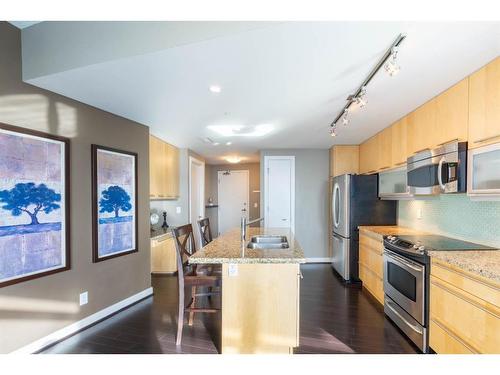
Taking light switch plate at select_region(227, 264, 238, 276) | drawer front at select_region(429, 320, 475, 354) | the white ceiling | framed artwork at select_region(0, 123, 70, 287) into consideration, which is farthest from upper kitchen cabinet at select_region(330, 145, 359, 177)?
framed artwork at select_region(0, 123, 70, 287)

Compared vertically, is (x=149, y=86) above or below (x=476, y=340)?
above

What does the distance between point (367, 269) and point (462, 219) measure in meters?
1.30

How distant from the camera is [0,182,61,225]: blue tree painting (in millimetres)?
1917

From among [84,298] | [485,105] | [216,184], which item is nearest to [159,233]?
[84,298]

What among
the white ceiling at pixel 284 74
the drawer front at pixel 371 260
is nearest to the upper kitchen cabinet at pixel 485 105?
the white ceiling at pixel 284 74

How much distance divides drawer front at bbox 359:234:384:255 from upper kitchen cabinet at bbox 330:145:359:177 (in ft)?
4.57

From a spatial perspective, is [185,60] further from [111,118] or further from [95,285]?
[95,285]

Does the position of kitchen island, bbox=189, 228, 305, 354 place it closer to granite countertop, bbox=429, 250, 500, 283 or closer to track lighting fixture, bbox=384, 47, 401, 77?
granite countertop, bbox=429, 250, 500, 283

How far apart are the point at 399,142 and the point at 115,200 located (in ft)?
11.0

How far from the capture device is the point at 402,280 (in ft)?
7.82

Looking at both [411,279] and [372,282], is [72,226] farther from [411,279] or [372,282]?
[372,282]

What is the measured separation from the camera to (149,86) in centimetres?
210

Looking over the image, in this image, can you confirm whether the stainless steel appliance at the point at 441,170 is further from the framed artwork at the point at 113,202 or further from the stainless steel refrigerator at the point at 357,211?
the framed artwork at the point at 113,202
